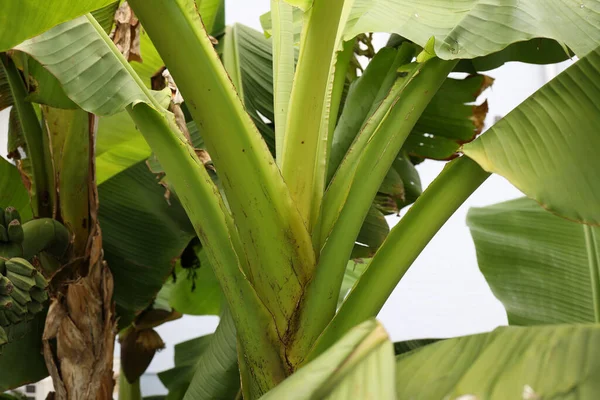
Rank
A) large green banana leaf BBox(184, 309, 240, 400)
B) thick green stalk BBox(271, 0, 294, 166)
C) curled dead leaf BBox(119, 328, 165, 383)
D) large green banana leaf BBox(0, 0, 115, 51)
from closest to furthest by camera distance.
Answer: large green banana leaf BBox(0, 0, 115, 51) < thick green stalk BBox(271, 0, 294, 166) < large green banana leaf BBox(184, 309, 240, 400) < curled dead leaf BBox(119, 328, 165, 383)

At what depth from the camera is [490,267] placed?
83cm

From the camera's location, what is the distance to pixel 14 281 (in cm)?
43

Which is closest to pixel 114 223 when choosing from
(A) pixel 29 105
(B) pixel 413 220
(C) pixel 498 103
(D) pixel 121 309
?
(D) pixel 121 309

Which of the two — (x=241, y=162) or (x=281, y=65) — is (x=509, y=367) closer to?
(x=241, y=162)

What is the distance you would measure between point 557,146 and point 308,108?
8.1 inches

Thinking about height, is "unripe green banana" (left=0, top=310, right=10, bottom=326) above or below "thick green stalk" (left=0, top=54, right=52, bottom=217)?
below

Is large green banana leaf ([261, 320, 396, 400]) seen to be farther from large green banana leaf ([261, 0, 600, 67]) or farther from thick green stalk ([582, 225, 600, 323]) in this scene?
thick green stalk ([582, 225, 600, 323])

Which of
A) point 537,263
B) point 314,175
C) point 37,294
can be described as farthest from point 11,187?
point 537,263

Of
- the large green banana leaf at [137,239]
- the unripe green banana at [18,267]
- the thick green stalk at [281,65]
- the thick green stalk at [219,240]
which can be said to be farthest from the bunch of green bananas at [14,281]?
Answer: the large green banana leaf at [137,239]

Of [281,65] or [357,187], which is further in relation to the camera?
[281,65]

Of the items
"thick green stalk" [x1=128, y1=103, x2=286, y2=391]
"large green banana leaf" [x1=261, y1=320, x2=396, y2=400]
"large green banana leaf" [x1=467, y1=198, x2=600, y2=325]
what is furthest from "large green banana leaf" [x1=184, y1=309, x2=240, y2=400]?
"large green banana leaf" [x1=261, y1=320, x2=396, y2=400]

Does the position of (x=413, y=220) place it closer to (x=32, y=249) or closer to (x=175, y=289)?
(x=32, y=249)

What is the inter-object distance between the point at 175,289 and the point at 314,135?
2.74 ft

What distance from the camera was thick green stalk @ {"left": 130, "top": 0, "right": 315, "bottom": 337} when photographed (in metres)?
0.41
